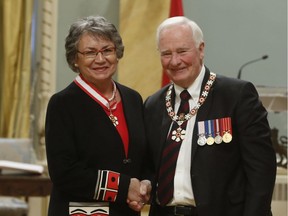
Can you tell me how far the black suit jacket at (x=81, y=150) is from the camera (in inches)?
121

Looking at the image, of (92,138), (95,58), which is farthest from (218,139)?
(95,58)

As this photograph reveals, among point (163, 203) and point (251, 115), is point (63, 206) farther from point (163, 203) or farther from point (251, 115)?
point (251, 115)

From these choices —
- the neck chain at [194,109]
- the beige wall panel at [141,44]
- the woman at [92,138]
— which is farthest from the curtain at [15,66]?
the neck chain at [194,109]

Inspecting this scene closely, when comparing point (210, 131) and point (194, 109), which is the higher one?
point (194, 109)

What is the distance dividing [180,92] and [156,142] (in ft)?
0.84

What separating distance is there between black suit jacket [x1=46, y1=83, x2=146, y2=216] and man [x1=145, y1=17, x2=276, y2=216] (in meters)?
0.17

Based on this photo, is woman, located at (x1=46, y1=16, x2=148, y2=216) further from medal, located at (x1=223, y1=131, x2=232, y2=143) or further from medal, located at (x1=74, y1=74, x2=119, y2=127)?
medal, located at (x1=223, y1=131, x2=232, y2=143)

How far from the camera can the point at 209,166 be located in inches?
121

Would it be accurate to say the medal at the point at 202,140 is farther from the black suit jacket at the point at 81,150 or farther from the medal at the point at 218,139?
the black suit jacket at the point at 81,150

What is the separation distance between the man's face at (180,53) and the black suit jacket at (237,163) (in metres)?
0.18

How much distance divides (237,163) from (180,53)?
56cm

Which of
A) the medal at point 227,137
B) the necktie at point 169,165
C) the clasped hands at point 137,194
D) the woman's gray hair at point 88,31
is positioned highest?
the woman's gray hair at point 88,31

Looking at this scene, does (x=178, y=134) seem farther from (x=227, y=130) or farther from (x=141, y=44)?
(x=141, y=44)

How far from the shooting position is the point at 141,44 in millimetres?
6301
